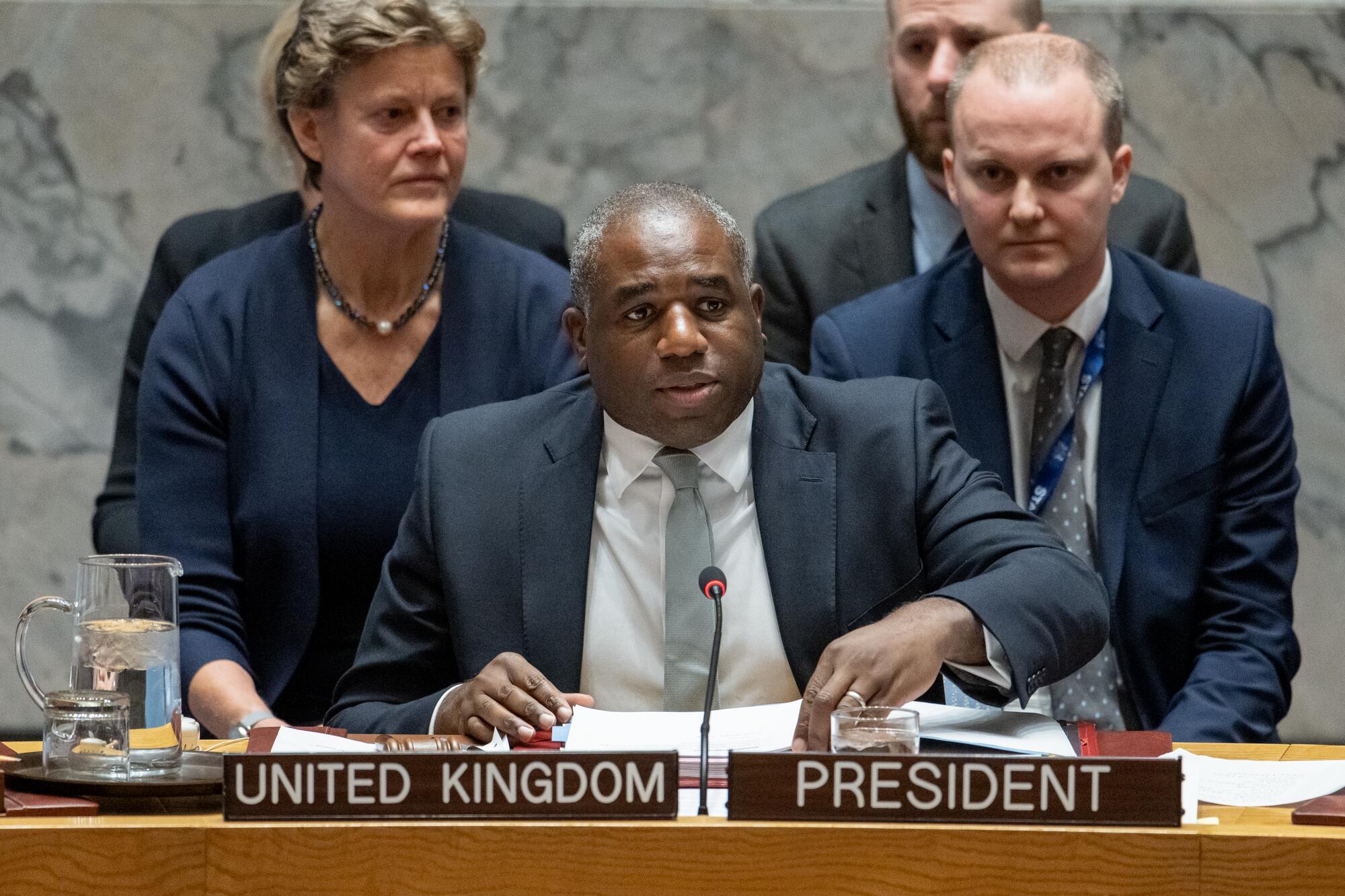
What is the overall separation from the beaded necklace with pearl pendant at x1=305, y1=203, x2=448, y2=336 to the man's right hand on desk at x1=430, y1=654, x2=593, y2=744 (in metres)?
1.10

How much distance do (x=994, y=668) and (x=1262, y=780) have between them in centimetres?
33

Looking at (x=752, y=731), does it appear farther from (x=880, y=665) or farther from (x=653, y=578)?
(x=653, y=578)

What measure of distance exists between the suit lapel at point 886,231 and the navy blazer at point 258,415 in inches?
26.8

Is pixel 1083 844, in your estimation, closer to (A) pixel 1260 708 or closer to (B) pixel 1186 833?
(B) pixel 1186 833

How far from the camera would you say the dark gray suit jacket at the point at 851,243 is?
3574 mm

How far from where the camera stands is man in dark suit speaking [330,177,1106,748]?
7.89 ft

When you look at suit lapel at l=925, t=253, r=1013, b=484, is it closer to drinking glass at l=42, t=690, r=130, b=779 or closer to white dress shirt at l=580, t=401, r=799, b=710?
white dress shirt at l=580, t=401, r=799, b=710

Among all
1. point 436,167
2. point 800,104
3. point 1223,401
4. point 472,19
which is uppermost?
point 800,104

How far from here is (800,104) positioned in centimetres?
454

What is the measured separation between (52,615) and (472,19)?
7.27 ft

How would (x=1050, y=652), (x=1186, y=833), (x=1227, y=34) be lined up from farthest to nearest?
(x=1227, y=34) < (x=1050, y=652) < (x=1186, y=833)

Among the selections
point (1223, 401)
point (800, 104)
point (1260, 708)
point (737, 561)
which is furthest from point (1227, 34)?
point (737, 561)

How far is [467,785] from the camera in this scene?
1755 millimetres

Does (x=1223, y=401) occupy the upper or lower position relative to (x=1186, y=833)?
upper
